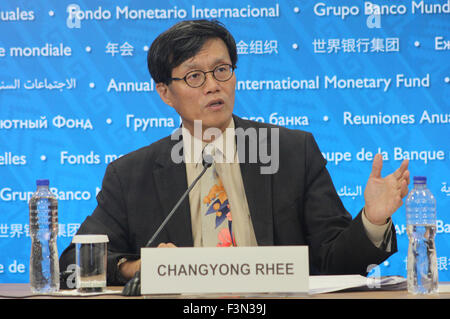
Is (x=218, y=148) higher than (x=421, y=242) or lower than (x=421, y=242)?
higher

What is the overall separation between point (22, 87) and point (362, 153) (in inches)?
83.5

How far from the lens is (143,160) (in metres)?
2.71

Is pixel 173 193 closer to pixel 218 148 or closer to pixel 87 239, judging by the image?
pixel 218 148

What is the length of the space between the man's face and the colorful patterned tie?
9.6 inches

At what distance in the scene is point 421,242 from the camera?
184cm

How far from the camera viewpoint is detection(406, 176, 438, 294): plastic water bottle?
175 cm

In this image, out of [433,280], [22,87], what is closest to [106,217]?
[433,280]

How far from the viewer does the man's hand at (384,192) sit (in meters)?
1.91

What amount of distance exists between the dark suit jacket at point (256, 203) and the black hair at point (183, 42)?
0.34 metres

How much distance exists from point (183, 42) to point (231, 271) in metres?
1.25

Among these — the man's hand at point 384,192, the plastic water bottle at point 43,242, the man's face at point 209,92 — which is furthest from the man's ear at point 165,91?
the man's hand at point 384,192

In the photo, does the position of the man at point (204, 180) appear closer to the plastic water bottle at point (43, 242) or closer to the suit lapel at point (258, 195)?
the suit lapel at point (258, 195)

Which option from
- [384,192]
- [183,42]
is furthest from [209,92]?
[384,192]

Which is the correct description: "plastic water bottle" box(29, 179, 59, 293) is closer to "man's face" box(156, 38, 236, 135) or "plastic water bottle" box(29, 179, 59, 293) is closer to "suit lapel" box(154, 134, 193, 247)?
"suit lapel" box(154, 134, 193, 247)
